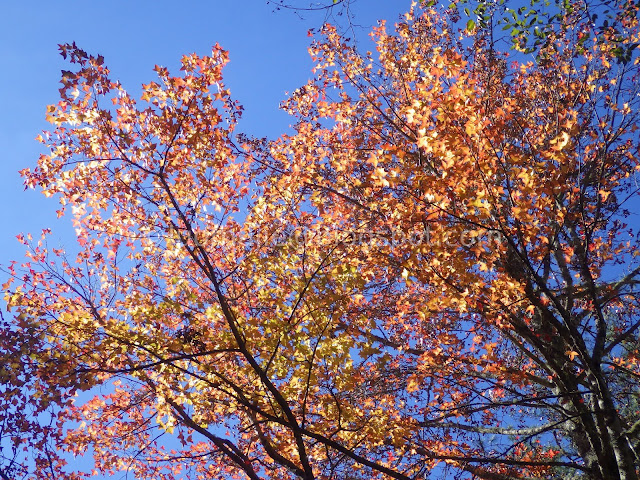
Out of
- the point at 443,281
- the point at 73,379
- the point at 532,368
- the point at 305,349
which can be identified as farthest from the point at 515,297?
the point at 73,379

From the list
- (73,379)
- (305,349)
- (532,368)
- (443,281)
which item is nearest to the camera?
(73,379)

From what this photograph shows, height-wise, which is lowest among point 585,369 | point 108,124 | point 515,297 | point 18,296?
point 585,369

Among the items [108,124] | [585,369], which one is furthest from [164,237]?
[585,369]

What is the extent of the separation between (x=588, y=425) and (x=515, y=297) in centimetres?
192

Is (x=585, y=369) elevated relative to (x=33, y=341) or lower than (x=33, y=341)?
lower

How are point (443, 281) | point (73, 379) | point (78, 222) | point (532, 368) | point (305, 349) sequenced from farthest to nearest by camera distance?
1. point (532, 368)
2. point (78, 222)
3. point (443, 281)
4. point (305, 349)
5. point (73, 379)

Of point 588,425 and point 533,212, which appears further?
point 588,425

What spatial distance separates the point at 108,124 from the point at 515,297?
18.0ft

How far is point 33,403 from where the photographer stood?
577 centimetres

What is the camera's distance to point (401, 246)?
6848 millimetres

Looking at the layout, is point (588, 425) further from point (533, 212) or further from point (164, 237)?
point (164, 237)

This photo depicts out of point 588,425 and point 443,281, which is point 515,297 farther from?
point 588,425

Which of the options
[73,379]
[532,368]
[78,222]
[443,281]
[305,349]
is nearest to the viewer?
[73,379]

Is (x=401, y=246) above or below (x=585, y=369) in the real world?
above
